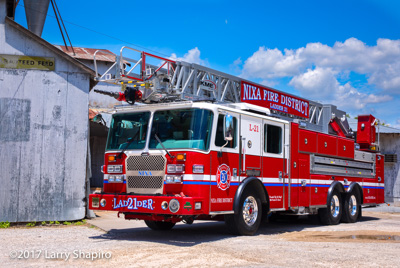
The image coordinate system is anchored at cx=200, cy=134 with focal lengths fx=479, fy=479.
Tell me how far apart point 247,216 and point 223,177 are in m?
1.17

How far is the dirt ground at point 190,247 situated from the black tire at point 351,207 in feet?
7.55

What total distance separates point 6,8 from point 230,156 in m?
6.87

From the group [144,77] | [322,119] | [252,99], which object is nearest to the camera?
[144,77]

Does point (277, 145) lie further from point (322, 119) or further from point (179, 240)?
point (322, 119)

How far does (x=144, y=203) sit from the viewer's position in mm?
8523

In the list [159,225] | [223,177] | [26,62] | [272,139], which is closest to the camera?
[223,177]

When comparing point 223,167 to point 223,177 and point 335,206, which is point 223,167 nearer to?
point 223,177

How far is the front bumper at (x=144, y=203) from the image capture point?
8.16m

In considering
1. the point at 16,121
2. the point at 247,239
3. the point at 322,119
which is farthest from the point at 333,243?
the point at 322,119

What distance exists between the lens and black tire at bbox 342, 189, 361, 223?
44.4ft

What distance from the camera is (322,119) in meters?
17.1

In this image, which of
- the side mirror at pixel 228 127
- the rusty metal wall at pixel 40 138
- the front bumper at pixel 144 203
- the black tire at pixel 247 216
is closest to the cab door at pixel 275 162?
the black tire at pixel 247 216

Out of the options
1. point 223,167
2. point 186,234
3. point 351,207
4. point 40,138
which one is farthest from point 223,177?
point 351,207

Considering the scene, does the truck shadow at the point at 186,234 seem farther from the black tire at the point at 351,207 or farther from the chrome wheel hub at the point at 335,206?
the black tire at the point at 351,207
